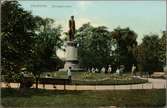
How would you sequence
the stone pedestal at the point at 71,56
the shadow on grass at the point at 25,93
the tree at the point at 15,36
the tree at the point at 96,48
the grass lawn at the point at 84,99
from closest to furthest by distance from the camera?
the grass lawn at the point at 84,99 → the shadow on grass at the point at 25,93 → the tree at the point at 15,36 → the tree at the point at 96,48 → the stone pedestal at the point at 71,56

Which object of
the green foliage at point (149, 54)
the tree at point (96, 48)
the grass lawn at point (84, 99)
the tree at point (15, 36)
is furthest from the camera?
the tree at point (96, 48)

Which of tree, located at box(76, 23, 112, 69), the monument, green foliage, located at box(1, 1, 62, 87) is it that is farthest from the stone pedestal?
green foliage, located at box(1, 1, 62, 87)

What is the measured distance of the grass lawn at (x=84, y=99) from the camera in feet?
49.8

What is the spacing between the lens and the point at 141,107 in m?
14.9

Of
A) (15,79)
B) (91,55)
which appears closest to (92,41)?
(91,55)

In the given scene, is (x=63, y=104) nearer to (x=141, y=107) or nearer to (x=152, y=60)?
(x=141, y=107)

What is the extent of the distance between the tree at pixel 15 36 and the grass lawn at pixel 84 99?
3.83 ft

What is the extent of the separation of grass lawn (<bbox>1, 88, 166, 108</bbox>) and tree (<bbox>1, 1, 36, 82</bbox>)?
117 cm

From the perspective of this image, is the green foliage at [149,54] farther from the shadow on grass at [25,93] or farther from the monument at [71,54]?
the shadow on grass at [25,93]

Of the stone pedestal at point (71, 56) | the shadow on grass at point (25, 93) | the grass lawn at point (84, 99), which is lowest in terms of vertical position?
the grass lawn at point (84, 99)

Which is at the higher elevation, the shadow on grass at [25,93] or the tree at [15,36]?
the tree at [15,36]

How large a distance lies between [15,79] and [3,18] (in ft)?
8.63

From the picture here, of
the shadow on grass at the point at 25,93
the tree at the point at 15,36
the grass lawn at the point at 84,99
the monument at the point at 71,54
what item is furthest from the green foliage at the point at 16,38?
the monument at the point at 71,54

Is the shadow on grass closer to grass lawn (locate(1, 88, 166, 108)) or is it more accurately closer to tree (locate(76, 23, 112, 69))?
grass lawn (locate(1, 88, 166, 108))
